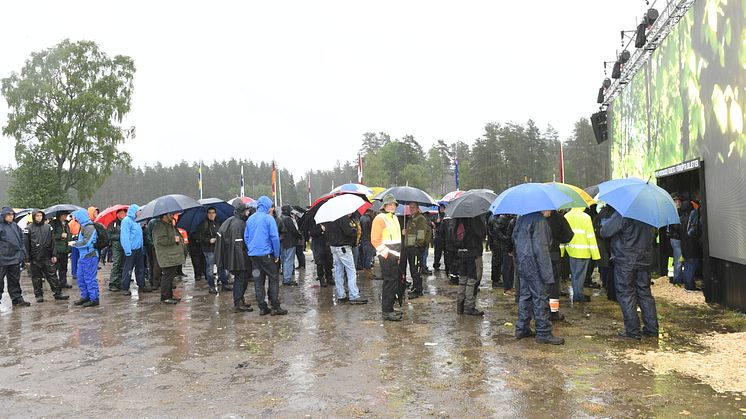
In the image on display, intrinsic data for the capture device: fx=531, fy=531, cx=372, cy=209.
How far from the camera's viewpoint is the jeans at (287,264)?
12281 mm

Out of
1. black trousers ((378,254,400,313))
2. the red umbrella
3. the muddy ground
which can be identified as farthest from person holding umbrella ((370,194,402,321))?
the red umbrella

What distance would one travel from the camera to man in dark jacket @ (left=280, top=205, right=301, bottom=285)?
11.9 metres

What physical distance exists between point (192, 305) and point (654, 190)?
783 centimetres

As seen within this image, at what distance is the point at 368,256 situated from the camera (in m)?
13.7

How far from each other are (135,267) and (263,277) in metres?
4.33

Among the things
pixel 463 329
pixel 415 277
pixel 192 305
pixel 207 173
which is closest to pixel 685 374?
pixel 463 329

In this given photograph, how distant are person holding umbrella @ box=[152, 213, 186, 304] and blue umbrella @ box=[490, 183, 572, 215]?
609 cm

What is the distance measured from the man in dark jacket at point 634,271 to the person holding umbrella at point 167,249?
24.0 ft

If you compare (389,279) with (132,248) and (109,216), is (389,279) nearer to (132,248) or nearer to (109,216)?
(132,248)

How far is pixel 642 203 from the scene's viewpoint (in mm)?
6266

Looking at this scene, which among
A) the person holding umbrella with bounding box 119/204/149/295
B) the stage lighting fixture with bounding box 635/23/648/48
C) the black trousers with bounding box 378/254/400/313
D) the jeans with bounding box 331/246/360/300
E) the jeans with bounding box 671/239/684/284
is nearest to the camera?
the black trousers with bounding box 378/254/400/313

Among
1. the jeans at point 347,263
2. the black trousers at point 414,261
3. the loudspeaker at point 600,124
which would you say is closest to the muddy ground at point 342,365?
the jeans at point 347,263

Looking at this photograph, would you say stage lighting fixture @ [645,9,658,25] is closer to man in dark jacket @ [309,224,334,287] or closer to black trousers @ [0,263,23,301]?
man in dark jacket @ [309,224,334,287]

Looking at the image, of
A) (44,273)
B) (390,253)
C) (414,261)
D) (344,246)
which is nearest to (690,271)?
(414,261)
